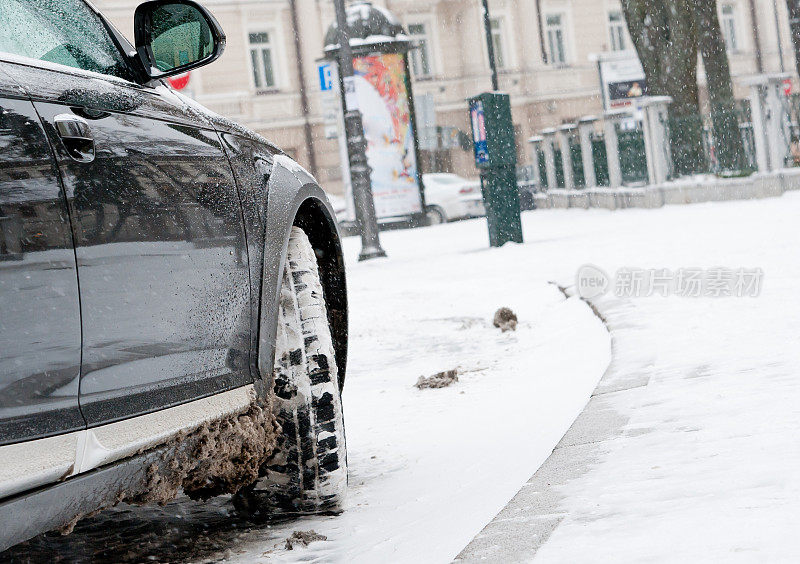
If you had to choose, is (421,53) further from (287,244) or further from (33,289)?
(33,289)

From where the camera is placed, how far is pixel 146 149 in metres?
2.45

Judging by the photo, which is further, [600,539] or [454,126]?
[454,126]

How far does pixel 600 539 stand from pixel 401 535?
650 millimetres

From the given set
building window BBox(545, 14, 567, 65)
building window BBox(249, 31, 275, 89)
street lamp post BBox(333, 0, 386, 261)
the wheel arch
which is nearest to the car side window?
the wheel arch

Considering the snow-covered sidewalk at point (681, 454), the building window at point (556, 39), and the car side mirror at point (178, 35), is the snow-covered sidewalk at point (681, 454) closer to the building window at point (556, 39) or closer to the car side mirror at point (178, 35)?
the car side mirror at point (178, 35)

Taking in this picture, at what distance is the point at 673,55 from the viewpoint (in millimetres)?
20844

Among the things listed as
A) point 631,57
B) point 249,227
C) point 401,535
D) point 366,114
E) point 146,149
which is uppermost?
point 631,57

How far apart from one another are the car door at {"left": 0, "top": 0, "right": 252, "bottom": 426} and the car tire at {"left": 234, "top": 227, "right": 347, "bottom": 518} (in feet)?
0.58

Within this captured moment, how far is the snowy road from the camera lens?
240cm

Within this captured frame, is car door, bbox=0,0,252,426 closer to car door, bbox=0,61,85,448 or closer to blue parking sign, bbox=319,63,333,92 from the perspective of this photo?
car door, bbox=0,61,85,448

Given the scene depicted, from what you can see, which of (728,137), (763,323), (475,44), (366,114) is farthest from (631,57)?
(763,323)

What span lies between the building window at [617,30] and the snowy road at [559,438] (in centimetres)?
3298

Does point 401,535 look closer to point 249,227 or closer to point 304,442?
point 304,442

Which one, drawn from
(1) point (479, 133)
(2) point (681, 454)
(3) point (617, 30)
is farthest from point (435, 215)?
(2) point (681, 454)
